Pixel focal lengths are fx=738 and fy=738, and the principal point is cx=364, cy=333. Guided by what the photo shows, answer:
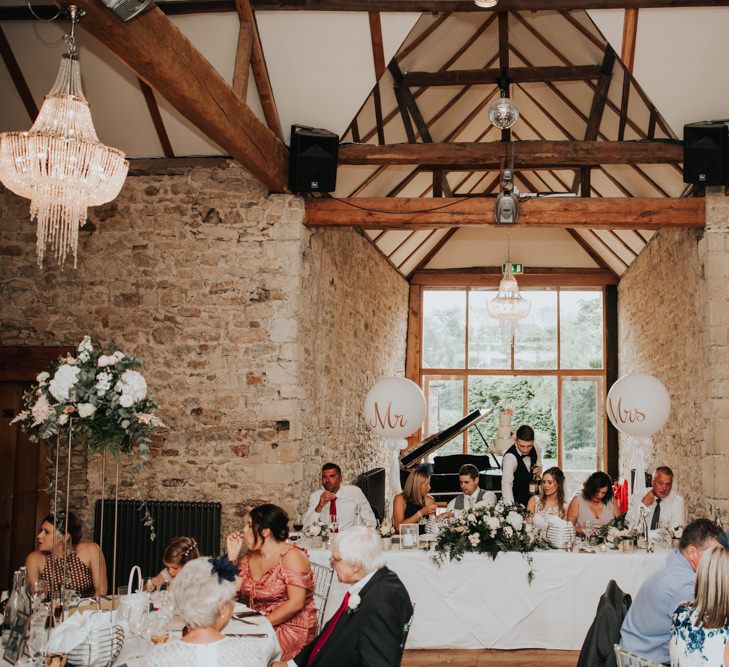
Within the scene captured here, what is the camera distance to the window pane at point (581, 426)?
1369 cm

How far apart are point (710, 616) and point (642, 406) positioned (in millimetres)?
3479

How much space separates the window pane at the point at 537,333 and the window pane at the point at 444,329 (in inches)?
43.1

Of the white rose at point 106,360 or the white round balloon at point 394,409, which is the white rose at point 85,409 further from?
the white round balloon at point 394,409

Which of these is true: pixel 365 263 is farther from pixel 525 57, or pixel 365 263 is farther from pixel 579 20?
pixel 579 20

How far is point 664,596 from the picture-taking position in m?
3.24

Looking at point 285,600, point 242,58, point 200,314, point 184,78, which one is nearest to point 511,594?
point 285,600

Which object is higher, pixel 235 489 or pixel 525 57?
pixel 525 57

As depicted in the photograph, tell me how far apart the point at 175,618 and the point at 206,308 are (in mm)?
3566

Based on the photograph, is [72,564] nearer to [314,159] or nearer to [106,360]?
[106,360]

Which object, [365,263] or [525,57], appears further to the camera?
[365,263]

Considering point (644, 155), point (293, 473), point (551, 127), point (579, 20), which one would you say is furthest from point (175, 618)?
point (551, 127)

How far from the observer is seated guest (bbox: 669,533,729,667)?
8.63ft

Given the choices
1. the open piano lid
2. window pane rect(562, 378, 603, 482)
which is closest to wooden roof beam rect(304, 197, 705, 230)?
the open piano lid

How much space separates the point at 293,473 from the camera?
636 cm
